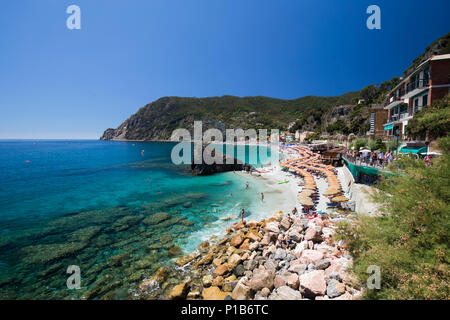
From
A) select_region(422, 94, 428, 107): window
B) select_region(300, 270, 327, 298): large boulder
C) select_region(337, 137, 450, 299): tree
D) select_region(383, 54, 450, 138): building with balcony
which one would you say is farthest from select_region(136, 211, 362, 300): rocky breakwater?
select_region(422, 94, 428, 107): window

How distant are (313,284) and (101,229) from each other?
14718 mm

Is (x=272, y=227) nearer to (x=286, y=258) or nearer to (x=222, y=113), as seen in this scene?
(x=286, y=258)

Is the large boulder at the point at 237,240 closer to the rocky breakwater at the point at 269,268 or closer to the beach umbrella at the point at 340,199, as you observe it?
the rocky breakwater at the point at 269,268

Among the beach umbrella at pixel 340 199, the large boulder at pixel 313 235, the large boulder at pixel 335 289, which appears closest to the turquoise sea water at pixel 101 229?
the large boulder at pixel 313 235

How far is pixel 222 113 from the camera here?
161375 millimetres

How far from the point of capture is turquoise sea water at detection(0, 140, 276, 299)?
8984 mm

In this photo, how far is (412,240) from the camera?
4.67 meters

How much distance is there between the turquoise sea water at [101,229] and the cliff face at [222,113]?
4500 inches

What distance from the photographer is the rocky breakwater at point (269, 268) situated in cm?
687

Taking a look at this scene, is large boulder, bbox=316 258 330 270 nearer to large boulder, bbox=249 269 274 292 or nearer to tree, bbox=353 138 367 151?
large boulder, bbox=249 269 274 292

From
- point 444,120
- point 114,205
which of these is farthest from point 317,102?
point 114,205

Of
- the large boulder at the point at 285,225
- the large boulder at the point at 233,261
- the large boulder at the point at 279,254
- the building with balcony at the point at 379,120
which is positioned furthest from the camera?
the building with balcony at the point at 379,120

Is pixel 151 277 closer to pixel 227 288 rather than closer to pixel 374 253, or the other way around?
pixel 227 288

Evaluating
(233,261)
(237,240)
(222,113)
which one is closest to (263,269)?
(233,261)
